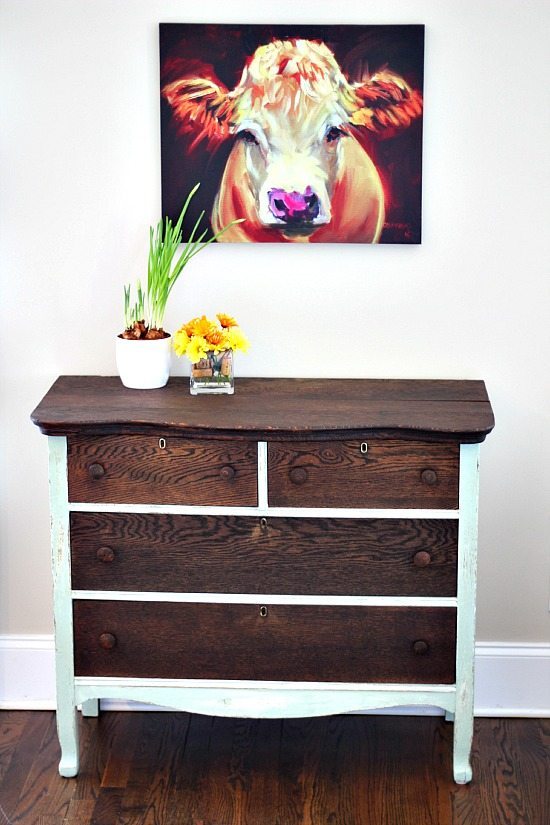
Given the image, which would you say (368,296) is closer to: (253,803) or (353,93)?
(353,93)

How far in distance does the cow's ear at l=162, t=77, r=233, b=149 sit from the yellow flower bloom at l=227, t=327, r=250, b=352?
1.66 feet

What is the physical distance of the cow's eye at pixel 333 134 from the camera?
3.03m

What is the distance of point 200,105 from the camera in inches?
119

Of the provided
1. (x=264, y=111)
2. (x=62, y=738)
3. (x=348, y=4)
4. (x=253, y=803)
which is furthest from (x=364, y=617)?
(x=348, y=4)

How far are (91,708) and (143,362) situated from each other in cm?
98

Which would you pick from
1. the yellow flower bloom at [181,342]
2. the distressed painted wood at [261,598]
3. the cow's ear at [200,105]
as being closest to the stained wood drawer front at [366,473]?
the distressed painted wood at [261,598]

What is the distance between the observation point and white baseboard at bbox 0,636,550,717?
3.29 metres

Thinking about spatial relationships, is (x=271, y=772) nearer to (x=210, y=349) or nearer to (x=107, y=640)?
(x=107, y=640)

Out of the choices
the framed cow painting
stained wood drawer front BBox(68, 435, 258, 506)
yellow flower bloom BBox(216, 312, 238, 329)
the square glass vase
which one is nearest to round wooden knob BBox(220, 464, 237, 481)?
stained wood drawer front BBox(68, 435, 258, 506)

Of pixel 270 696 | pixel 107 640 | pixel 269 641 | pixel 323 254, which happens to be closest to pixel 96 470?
pixel 107 640

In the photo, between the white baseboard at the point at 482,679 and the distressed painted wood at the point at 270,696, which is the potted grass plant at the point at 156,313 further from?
the white baseboard at the point at 482,679

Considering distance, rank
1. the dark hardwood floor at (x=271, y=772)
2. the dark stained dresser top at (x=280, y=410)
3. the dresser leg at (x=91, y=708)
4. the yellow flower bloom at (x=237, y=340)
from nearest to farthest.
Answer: the dark stained dresser top at (x=280, y=410) → the dark hardwood floor at (x=271, y=772) → the yellow flower bloom at (x=237, y=340) → the dresser leg at (x=91, y=708)

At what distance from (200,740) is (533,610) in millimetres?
963

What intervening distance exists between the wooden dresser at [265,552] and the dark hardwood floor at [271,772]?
13 centimetres
